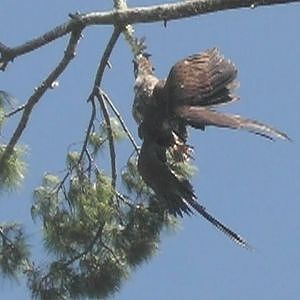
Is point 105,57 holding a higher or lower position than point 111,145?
higher

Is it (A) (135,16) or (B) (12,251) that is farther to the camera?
(B) (12,251)

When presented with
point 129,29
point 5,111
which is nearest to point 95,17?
point 129,29

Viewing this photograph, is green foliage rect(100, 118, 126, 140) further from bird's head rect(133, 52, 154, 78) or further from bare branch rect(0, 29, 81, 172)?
bird's head rect(133, 52, 154, 78)

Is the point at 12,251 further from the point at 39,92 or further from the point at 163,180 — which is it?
the point at 163,180

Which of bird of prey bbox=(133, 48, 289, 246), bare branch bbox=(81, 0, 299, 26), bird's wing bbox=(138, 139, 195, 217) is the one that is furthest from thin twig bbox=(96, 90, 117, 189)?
bird's wing bbox=(138, 139, 195, 217)

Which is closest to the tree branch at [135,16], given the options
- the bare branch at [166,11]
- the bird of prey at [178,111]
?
the bare branch at [166,11]

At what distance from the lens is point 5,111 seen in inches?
291

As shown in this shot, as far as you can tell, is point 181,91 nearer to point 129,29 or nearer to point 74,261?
point 129,29

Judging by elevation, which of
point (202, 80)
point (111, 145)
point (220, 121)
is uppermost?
point (111, 145)

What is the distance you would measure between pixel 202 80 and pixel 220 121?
49cm

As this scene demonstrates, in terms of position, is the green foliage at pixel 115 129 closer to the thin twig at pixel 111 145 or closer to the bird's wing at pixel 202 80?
the thin twig at pixel 111 145

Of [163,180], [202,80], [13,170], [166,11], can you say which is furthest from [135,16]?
[13,170]

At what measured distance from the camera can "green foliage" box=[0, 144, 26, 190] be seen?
7.38m

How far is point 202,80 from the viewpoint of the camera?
6.27m
